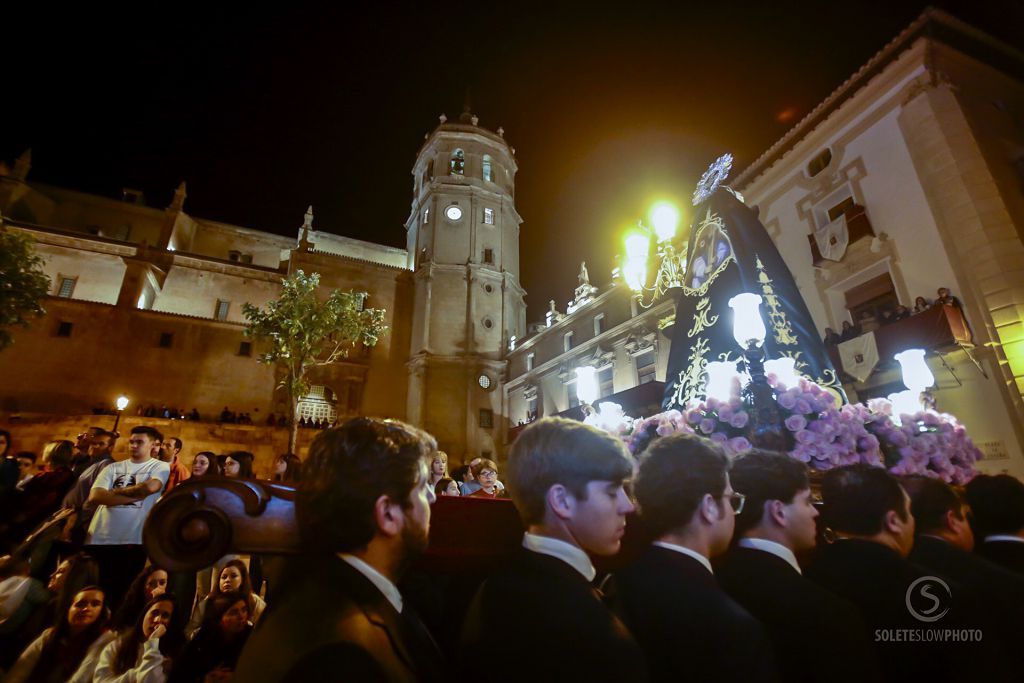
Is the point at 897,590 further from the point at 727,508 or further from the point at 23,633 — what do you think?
the point at 23,633

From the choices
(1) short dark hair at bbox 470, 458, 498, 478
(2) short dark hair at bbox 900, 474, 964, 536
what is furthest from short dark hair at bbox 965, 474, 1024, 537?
(1) short dark hair at bbox 470, 458, 498, 478

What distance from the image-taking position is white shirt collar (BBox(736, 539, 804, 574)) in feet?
6.98

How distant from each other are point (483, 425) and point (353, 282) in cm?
1392

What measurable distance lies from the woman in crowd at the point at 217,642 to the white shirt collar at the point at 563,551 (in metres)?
2.81

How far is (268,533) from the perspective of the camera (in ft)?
4.54

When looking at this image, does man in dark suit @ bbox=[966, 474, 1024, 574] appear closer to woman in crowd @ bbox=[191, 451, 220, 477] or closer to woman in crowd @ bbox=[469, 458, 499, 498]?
woman in crowd @ bbox=[469, 458, 499, 498]

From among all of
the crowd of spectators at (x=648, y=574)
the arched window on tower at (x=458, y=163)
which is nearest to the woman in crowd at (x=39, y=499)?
the crowd of spectators at (x=648, y=574)

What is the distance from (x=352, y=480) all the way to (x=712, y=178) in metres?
7.70

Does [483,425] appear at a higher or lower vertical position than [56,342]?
lower

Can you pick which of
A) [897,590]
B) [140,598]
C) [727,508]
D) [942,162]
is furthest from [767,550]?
[942,162]

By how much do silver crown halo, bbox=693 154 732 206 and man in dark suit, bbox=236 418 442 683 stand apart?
7.12m

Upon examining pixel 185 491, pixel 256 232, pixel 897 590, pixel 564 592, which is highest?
pixel 256 232

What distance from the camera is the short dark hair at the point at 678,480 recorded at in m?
1.98

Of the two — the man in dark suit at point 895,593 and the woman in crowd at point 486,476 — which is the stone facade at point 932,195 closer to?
the woman in crowd at point 486,476
